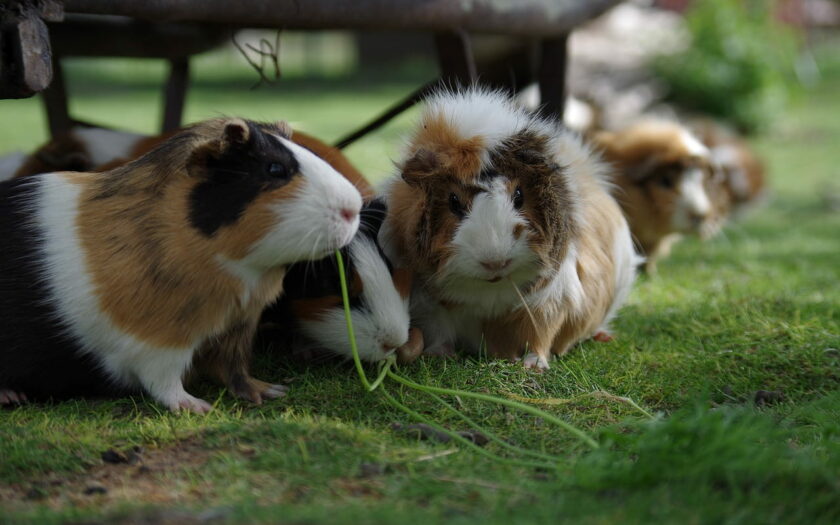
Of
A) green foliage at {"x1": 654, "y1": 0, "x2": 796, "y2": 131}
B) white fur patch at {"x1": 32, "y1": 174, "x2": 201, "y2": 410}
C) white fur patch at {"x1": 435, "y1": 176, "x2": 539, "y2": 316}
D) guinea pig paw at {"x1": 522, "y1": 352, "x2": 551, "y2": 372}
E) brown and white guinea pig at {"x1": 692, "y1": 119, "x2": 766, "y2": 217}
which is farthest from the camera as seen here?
green foliage at {"x1": 654, "y1": 0, "x2": 796, "y2": 131}

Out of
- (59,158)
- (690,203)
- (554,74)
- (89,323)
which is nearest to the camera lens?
(89,323)

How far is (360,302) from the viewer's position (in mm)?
2400

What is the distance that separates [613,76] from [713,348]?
9394 millimetres

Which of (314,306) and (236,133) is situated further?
(314,306)

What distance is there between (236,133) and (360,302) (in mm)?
596

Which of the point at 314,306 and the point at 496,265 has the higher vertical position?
the point at 496,265

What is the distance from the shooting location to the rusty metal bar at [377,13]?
8.37 feet

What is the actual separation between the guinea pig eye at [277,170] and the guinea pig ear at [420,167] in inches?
19.5

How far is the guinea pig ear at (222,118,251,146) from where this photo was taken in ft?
6.81

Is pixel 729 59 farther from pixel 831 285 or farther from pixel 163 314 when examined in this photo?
pixel 163 314

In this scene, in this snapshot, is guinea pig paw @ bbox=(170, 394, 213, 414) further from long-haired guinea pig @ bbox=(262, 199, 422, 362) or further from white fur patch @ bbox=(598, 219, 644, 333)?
white fur patch @ bbox=(598, 219, 644, 333)

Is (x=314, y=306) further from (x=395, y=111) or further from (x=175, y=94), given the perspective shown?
(x=175, y=94)

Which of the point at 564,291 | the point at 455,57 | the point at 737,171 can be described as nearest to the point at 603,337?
the point at 564,291

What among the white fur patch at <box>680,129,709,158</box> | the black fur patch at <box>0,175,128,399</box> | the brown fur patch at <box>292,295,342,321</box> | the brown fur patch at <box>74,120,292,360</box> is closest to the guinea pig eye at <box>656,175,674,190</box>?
the white fur patch at <box>680,129,709,158</box>
